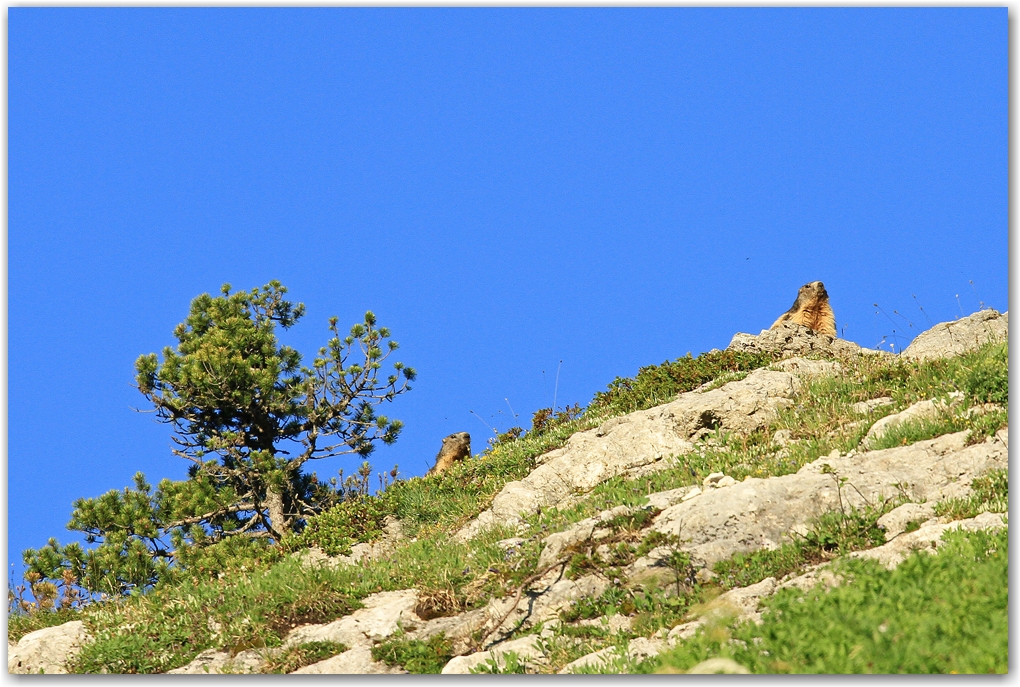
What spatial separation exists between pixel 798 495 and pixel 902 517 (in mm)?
890

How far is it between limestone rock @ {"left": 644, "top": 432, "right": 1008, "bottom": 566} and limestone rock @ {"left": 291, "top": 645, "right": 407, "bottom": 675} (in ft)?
7.62

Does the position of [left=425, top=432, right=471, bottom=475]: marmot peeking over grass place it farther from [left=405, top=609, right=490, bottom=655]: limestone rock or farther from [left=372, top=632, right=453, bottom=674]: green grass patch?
[left=372, top=632, right=453, bottom=674]: green grass patch

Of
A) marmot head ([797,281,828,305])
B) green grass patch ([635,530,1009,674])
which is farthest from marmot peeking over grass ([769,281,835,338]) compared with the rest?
green grass patch ([635,530,1009,674])

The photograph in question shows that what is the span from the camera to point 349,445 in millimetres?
22109

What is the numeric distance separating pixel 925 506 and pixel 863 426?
2.40 metres

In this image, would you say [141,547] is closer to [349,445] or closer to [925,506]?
[349,445]

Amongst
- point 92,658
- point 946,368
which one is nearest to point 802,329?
point 946,368

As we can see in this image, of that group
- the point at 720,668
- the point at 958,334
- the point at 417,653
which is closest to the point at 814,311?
the point at 958,334

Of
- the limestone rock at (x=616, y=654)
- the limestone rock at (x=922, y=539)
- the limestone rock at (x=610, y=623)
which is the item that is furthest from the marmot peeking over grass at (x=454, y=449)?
the limestone rock at (x=922, y=539)

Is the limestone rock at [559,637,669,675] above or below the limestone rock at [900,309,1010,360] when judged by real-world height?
below

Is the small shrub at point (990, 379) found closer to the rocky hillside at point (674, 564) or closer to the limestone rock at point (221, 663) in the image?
the rocky hillside at point (674, 564)

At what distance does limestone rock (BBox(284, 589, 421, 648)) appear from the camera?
956 centimetres

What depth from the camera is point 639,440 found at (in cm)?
1408

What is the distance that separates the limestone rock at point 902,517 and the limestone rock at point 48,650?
7.83 m
